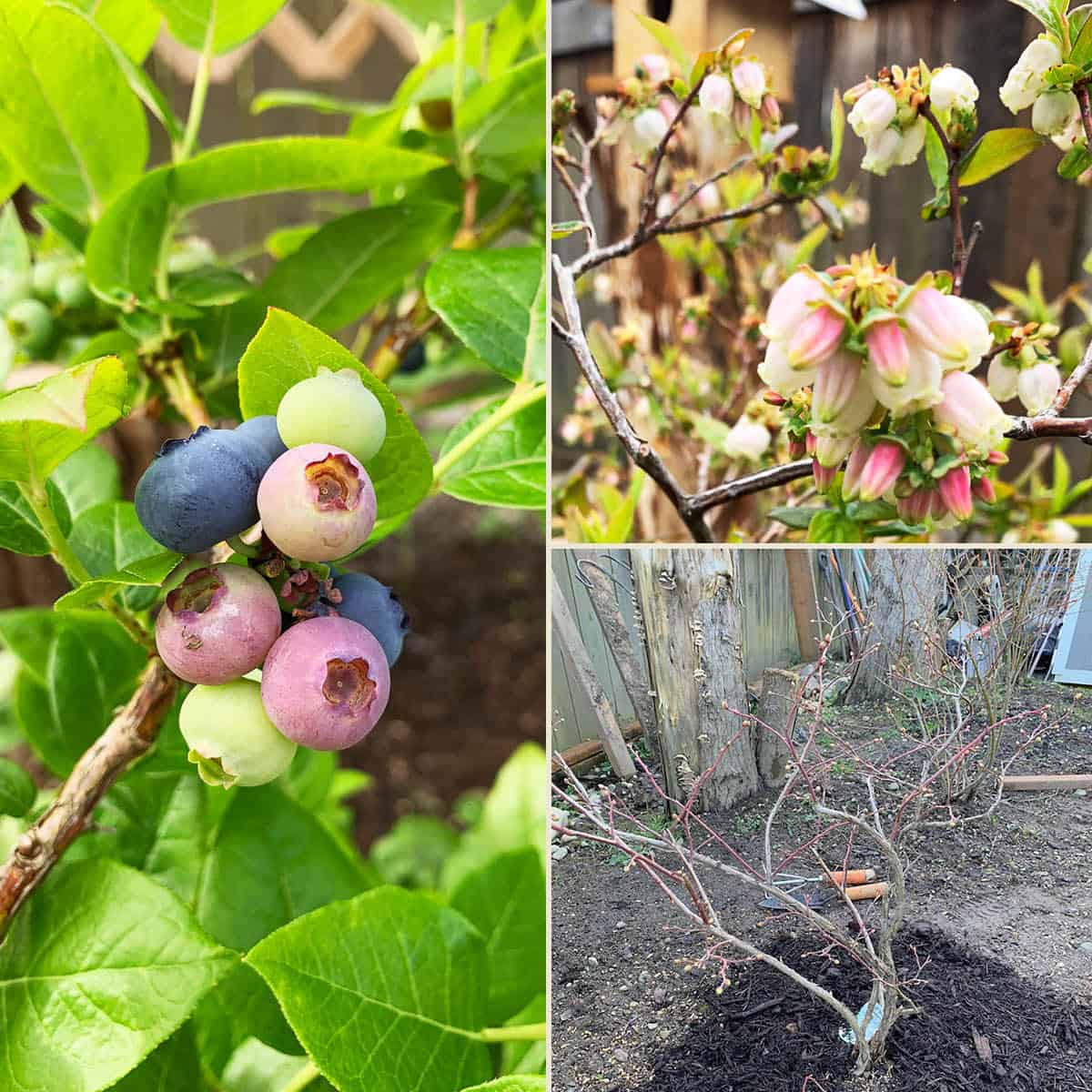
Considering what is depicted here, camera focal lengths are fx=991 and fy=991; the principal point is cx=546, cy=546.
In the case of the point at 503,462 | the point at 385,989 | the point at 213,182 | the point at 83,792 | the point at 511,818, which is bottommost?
the point at 511,818

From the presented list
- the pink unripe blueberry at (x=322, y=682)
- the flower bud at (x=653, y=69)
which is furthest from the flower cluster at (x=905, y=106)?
the pink unripe blueberry at (x=322, y=682)

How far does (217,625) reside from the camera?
0.32 metres

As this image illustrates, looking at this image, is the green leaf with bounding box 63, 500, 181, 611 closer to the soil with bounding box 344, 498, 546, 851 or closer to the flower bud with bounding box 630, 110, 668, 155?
the flower bud with bounding box 630, 110, 668, 155

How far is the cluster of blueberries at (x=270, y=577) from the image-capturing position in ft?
1.02

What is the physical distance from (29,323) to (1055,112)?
2.03ft

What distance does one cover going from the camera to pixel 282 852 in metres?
0.61

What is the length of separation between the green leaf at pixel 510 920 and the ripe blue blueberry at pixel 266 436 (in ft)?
1.34

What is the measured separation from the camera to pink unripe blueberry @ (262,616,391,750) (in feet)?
1.04

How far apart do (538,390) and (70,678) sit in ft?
1.08

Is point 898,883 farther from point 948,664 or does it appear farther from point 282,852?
point 282,852

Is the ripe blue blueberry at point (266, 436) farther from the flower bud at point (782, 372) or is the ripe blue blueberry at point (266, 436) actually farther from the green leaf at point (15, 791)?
the green leaf at point (15, 791)

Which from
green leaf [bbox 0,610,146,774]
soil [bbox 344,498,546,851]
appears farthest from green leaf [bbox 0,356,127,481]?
soil [bbox 344,498,546,851]

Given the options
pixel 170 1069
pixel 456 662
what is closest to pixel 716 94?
pixel 170 1069

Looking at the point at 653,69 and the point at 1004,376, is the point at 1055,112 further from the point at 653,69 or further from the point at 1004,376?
the point at 653,69
